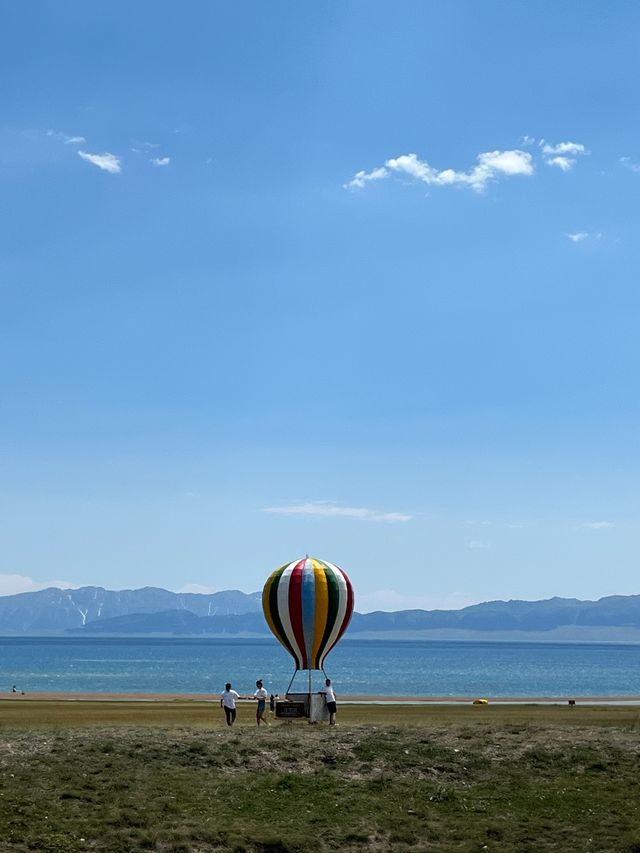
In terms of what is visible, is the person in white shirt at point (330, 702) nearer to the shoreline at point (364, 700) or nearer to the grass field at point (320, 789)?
the grass field at point (320, 789)

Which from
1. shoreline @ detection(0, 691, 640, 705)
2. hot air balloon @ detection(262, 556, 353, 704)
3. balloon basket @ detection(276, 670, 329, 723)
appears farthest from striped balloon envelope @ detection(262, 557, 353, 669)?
shoreline @ detection(0, 691, 640, 705)

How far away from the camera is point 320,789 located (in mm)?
31375

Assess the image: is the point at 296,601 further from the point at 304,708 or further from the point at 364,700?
the point at 364,700

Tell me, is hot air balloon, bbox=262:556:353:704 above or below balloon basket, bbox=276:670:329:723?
above

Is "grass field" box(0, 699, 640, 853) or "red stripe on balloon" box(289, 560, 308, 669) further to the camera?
"red stripe on balloon" box(289, 560, 308, 669)

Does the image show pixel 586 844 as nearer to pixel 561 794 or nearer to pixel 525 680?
pixel 561 794

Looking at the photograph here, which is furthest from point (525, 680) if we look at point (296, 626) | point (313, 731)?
point (313, 731)

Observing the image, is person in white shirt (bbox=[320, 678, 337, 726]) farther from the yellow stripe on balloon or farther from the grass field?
the grass field

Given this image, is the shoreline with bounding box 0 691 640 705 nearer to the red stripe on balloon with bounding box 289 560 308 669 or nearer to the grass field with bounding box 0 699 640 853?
the red stripe on balloon with bounding box 289 560 308 669

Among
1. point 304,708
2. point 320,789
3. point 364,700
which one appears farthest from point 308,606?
point 364,700

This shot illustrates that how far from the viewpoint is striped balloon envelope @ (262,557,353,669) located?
50.0 m

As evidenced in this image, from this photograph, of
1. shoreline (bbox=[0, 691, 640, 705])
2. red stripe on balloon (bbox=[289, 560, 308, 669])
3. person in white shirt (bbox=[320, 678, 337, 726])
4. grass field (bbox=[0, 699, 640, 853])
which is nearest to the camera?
grass field (bbox=[0, 699, 640, 853])

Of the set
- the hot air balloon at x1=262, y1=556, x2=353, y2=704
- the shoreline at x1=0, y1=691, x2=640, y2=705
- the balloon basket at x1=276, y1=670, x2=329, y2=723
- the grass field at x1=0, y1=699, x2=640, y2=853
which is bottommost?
the shoreline at x1=0, y1=691, x2=640, y2=705

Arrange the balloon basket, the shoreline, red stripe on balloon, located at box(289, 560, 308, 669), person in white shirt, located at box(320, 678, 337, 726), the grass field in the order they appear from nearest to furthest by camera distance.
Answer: the grass field, person in white shirt, located at box(320, 678, 337, 726), the balloon basket, red stripe on balloon, located at box(289, 560, 308, 669), the shoreline
